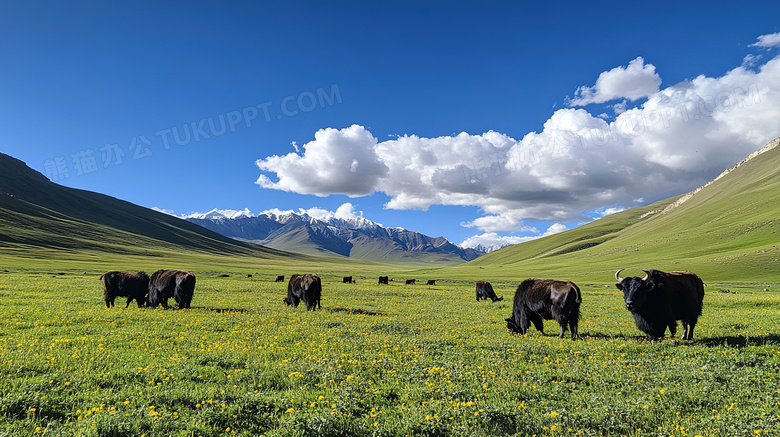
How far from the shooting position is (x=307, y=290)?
23125mm

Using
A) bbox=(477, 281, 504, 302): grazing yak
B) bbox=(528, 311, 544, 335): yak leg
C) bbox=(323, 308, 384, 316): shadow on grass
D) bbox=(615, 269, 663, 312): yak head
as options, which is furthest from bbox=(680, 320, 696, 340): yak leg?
bbox=(477, 281, 504, 302): grazing yak

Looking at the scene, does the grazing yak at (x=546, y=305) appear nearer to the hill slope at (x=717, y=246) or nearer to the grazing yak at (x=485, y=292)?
the grazing yak at (x=485, y=292)

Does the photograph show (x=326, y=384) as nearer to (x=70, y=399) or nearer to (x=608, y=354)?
(x=70, y=399)

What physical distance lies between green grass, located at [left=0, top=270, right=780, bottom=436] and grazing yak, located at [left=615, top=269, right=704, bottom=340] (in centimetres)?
73

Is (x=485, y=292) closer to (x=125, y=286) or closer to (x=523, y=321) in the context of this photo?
(x=523, y=321)

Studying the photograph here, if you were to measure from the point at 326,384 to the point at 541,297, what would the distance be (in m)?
11.0

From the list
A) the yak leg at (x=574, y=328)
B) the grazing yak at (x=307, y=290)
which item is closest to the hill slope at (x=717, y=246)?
the yak leg at (x=574, y=328)

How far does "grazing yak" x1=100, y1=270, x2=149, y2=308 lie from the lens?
21281 millimetres

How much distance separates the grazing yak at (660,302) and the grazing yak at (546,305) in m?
1.85

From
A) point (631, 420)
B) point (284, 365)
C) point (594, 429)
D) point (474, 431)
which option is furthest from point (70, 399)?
point (631, 420)

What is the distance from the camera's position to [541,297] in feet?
51.7

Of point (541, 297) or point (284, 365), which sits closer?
point (284, 365)

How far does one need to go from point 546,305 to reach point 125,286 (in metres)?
23.4

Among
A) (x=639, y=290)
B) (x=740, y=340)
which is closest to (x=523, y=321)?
(x=639, y=290)
